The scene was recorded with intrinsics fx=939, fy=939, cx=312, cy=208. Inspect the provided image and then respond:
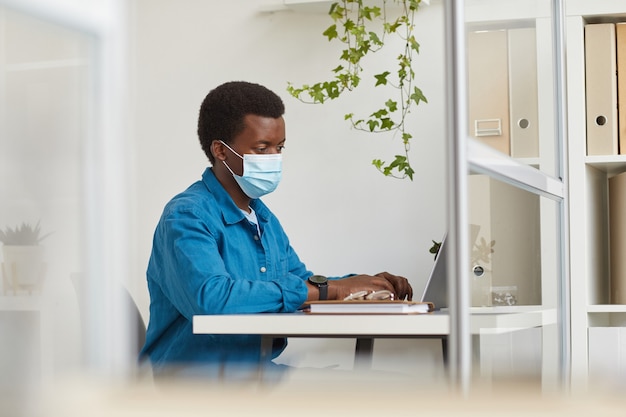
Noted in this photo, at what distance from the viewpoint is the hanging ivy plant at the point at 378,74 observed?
10.1 ft

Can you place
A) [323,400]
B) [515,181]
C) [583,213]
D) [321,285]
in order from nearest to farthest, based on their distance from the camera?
[323,400]
[515,181]
[321,285]
[583,213]

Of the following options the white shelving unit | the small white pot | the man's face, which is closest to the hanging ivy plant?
the white shelving unit

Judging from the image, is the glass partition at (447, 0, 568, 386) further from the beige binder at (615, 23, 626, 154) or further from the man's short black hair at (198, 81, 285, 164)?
the man's short black hair at (198, 81, 285, 164)

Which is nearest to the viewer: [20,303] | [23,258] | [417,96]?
[20,303]

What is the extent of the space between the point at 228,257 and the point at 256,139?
0.35m

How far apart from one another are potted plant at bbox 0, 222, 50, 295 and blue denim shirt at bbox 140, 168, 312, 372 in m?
0.93

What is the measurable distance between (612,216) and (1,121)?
7.55 feet

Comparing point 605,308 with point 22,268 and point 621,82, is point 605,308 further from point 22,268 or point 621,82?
point 22,268

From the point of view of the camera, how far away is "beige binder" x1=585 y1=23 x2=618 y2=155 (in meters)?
2.73

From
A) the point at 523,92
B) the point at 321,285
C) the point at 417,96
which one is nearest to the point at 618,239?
the point at 417,96

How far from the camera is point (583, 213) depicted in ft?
8.86

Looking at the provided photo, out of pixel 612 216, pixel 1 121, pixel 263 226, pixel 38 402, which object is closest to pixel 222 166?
pixel 263 226

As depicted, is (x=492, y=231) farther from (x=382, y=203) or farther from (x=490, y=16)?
(x=382, y=203)

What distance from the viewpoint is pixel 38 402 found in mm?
701
